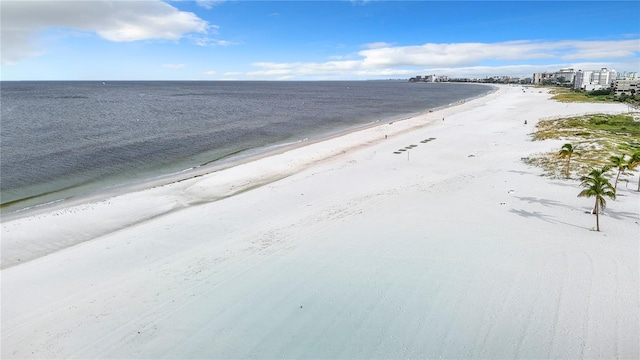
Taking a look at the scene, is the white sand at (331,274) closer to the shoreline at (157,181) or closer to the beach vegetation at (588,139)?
the shoreline at (157,181)

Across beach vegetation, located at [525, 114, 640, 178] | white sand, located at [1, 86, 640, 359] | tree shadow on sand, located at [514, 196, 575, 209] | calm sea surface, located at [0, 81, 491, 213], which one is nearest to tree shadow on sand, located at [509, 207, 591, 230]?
white sand, located at [1, 86, 640, 359]

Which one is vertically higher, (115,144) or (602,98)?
(602,98)

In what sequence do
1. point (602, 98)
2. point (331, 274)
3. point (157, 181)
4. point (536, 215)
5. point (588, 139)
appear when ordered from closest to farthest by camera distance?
point (331, 274) → point (536, 215) → point (157, 181) → point (588, 139) → point (602, 98)

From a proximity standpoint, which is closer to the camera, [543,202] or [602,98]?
[543,202]

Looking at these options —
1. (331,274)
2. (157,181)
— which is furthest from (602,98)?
(331,274)

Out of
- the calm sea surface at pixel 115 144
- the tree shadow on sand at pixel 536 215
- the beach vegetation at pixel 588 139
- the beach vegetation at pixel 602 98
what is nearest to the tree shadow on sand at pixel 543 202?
the tree shadow on sand at pixel 536 215

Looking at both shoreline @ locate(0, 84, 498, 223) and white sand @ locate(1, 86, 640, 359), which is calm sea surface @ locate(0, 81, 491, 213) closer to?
shoreline @ locate(0, 84, 498, 223)

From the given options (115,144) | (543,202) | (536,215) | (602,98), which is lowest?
(536,215)

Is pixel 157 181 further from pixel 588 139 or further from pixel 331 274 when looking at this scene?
pixel 588 139
